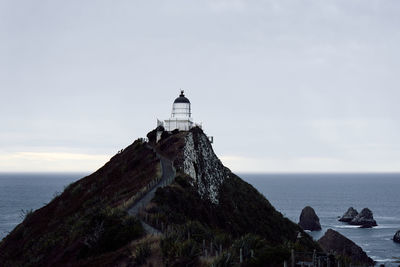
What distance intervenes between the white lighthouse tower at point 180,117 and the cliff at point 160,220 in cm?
223

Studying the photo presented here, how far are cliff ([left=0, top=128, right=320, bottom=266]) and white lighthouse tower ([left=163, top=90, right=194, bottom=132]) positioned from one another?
2.23 metres

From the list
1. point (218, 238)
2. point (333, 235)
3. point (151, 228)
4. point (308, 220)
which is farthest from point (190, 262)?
point (308, 220)

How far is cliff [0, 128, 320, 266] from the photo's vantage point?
892 inches

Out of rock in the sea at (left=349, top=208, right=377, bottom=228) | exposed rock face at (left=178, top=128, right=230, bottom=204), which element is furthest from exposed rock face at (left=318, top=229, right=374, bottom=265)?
rock in the sea at (left=349, top=208, right=377, bottom=228)

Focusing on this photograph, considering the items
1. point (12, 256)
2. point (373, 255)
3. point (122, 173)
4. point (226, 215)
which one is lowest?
point (373, 255)

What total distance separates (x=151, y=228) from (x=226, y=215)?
84.7 feet

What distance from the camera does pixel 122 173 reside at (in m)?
61.4

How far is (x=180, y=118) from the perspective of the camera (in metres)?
80.6

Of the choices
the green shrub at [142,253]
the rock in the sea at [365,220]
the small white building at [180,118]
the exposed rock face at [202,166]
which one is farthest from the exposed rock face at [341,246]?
the green shrub at [142,253]

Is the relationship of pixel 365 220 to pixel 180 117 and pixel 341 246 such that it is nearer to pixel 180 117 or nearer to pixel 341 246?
pixel 341 246

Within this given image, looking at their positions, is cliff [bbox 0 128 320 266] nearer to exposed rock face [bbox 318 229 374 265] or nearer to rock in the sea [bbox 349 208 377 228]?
exposed rock face [bbox 318 229 374 265]

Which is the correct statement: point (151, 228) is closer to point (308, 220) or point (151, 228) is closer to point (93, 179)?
point (93, 179)

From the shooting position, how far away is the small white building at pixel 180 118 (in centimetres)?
8012

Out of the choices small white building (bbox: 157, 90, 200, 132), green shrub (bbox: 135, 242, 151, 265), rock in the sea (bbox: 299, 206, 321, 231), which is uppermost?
small white building (bbox: 157, 90, 200, 132)
